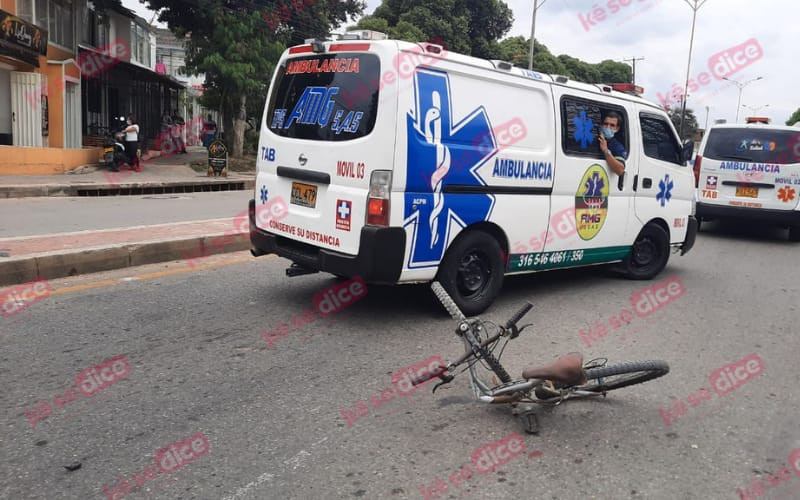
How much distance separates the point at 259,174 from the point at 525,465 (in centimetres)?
360

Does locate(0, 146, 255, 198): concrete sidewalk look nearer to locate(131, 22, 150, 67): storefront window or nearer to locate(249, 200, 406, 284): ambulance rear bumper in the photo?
locate(131, 22, 150, 67): storefront window

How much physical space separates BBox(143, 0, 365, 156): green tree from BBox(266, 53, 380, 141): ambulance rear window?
15.7 m

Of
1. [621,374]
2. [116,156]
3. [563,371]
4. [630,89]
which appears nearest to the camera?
[563,371]

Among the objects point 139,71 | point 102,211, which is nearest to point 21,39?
point 139,71

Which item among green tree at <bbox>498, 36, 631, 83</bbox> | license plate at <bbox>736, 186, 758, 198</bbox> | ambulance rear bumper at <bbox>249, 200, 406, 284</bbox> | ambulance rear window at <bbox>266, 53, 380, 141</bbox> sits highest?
green tree at <bbox>498, 36, 631, 83</bbox>

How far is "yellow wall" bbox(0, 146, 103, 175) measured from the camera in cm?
1599

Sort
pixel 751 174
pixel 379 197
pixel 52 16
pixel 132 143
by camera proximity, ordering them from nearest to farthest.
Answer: pixel 379 197 → pixel 751 174 → pixel 132 143 → pixel 52 16

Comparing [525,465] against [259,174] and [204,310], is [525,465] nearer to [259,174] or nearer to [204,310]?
[204,310]

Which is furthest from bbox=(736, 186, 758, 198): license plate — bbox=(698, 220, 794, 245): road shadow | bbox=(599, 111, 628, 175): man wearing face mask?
bbox=(599, 111, 628, 175): man wearing face mask

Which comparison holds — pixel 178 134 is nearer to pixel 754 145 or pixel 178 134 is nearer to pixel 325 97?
pixel 754 145

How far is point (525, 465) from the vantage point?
3.10 meters

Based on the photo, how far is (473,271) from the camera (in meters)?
5.49

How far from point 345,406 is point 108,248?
13.6 ft

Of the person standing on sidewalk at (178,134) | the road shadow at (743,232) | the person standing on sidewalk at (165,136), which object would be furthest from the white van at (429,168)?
the person standing on sidewalk at (178,134)
